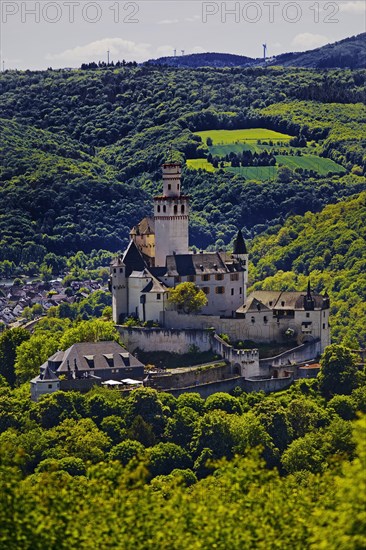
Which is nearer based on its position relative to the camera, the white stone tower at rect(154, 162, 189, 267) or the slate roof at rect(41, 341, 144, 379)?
the slate roof at rect(41, 341, 144, 379)

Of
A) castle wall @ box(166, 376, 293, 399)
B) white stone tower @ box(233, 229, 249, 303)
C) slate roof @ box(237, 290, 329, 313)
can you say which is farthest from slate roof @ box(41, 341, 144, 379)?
white stone tower @ box(233, 229, 249, 303)

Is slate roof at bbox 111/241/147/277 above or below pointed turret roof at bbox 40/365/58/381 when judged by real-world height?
above

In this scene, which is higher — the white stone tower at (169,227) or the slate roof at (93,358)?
the white stone tower at (169,227)

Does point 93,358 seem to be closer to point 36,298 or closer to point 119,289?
point 119,289

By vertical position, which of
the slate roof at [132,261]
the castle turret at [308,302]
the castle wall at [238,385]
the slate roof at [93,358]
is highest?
the slate roof at [132,261]

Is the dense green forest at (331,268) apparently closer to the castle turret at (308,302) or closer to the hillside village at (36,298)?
the hillside village at (36,298)

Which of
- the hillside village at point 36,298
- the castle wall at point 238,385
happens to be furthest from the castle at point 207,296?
the hillside village at point 36,298

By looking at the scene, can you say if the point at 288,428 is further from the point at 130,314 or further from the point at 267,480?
the point at 267,480

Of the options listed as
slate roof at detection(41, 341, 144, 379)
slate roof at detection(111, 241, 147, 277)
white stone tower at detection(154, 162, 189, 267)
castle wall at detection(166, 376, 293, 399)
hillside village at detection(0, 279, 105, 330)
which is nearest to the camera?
slate roof at detection(41, 341, 144, 379)

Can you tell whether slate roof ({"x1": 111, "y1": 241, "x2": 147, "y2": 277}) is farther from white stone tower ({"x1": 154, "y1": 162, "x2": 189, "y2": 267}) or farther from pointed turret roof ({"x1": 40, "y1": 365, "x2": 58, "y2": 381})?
pointed turret roof ({"x1": 40, "y1": 365, "x2": 58, "y2": 381})
